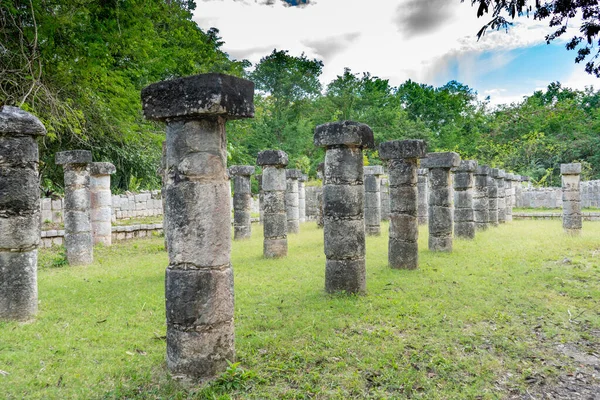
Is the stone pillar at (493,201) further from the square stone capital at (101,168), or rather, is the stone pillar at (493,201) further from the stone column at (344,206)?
the square stone capital at (101,168)

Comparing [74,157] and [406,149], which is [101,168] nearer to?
[74,157]

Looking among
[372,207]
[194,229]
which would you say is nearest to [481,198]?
[372,207]

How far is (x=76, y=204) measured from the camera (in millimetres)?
11383

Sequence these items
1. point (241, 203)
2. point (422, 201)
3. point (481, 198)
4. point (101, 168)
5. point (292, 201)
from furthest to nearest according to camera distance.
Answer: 1. point (422, 201)
2. point (292, 201)
3. point (481, 198)
4. point (241, 203)
5. point (101, 168)

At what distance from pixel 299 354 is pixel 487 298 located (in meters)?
4.16

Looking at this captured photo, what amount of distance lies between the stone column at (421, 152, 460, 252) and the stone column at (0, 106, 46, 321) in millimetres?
9717

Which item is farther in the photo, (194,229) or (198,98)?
(194,229)

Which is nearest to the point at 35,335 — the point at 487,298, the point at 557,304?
the point at 487,298

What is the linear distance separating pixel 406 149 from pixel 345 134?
3.00 m

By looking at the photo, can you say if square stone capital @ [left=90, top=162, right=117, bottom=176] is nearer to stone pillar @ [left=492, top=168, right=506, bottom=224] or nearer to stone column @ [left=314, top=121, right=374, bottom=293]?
stone column @ [left=314, top=121, right=374, bottom=293]

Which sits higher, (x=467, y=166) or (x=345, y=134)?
(x=345, y=134)

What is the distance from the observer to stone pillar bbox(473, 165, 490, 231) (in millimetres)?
17109

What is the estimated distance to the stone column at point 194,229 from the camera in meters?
4.55

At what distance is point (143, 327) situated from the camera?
20.7 feet
